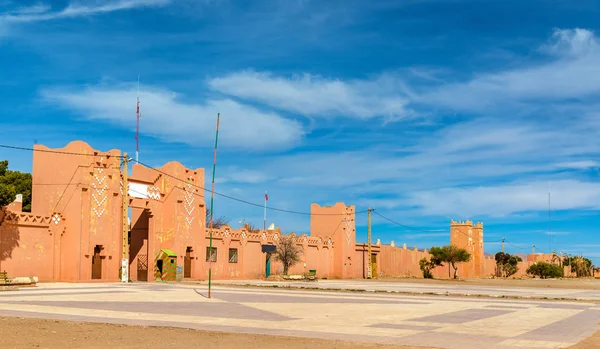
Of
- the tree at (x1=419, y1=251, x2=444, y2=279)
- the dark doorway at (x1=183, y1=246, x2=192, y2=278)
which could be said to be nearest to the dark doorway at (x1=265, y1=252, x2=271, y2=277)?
the dark doorway at (x1=183, y1=246, x2=192, y2=278)

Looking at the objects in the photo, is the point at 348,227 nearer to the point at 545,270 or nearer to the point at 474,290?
the point at 474,290

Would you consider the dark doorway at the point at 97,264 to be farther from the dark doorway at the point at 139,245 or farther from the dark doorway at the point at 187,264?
the dark doorway at the point at 187,264

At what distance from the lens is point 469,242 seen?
9794 centimetres

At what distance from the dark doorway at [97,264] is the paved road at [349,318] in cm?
2057

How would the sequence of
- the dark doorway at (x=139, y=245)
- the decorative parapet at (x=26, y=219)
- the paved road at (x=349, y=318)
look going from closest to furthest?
the paved road at (x=349, y=318), the decorative parapet at (x=26, y=219), the dark doorway at (x=139, y=245)

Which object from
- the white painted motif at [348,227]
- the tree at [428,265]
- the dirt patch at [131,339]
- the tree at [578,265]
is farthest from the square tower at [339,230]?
the tree at [578,265]

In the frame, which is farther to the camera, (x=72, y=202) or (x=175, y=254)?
(x=175, y=254)

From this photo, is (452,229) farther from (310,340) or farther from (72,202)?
(310,340)

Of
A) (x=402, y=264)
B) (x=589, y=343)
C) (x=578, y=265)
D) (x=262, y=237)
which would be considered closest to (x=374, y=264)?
(x=402, y=264)

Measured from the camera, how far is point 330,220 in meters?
74.7

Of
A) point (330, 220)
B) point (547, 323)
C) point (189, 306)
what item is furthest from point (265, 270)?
point (547, 323)

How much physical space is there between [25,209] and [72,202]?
1716 centimetres

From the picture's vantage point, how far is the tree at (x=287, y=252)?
64438 mm

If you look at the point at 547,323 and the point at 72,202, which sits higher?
the point at 72,202
